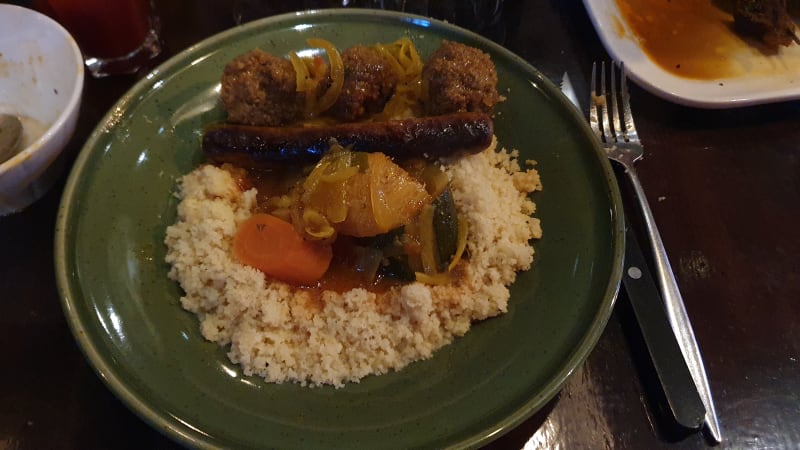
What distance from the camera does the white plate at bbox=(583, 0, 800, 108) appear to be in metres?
2.89

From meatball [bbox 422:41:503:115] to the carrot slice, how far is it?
2.60 feet

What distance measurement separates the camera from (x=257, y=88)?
234 centimetres

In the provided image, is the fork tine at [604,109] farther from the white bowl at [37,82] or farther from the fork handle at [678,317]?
the white bowl at [37,82]

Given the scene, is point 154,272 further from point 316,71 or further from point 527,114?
point 527,114

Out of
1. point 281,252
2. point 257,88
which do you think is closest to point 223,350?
point 281,252

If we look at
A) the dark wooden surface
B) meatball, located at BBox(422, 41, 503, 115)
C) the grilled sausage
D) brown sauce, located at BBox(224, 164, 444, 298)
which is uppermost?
meatball, located at BBox(422, 41, 503, 115)

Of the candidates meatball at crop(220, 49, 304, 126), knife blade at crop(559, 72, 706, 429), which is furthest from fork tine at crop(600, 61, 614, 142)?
meatball at crop(220, 49, 304, 126)

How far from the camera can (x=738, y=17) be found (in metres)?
3.39

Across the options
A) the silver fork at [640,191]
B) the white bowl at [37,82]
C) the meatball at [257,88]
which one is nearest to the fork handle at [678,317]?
the silver fork at [640,191]

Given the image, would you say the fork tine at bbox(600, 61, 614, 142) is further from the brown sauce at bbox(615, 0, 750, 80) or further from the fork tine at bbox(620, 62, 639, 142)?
A: the brown sauce at bbox(615, 0, 750, 80)

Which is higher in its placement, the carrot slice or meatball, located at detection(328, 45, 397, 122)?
meatball, located at detection(328, 45, 397, 122)

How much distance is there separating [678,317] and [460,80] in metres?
1.24

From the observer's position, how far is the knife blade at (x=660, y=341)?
6.43ft

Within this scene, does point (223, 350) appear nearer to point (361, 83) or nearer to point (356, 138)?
point (356, 138)
